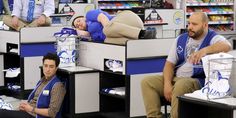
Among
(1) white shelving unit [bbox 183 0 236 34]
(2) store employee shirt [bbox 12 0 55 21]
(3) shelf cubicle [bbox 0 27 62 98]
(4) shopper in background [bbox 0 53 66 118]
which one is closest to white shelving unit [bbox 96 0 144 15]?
(1) white shelving unit [bbox 183 0 236 34]

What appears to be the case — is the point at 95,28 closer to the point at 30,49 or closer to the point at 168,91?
the point at 30,49

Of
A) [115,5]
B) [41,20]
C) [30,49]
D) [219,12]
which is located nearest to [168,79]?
[30,49]

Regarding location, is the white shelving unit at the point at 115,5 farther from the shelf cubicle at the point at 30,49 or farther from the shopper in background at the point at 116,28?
the shopper in background at the point at 116,28

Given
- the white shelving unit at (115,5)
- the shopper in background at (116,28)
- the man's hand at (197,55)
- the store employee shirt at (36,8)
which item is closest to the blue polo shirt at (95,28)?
the shopper in background at (116,28)

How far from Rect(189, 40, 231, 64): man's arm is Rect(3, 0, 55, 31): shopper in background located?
3250 millimetres

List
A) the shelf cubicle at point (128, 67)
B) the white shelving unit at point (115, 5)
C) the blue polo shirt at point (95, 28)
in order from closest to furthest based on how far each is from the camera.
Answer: the shelf cubicle at point (128, 67), the blue polo shirt at point (95, 28), the white shelving unit at point (115, 5)

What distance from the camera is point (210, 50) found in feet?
14.6

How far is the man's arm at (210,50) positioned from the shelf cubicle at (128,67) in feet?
2.79

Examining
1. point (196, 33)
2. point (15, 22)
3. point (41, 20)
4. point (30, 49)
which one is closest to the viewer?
point (196, 33)

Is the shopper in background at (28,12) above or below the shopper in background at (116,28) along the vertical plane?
above

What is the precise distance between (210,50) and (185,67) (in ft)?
1.17

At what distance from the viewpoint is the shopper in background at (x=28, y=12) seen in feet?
24.1

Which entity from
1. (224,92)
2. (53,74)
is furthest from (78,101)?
(224,92)

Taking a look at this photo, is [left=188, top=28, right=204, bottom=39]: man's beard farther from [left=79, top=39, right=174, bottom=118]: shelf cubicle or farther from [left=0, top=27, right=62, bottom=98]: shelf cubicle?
[left=0, top=27, right=62, bottom=98]: shelf cubicle
